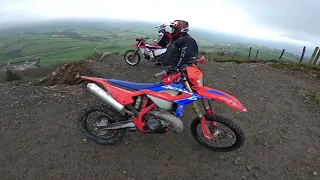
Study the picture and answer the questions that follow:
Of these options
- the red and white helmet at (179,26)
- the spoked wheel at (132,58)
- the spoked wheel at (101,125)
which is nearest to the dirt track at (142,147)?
the spoked wheel at (101,125)

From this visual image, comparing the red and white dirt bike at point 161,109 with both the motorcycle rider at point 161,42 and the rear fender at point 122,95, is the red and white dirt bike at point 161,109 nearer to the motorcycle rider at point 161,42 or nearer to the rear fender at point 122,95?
the rear fender at point 122,95

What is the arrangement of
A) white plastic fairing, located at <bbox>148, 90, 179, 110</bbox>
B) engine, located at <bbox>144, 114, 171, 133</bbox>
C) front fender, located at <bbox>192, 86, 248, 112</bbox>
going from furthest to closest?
engine, located at <bbox>144, 114, 171, 133</bbox>, white plastic fairing, located at <bbox>148, 90, 179, 110</bbox>, front fender, located at <bbox>192, 86, 248, 112</bbox>

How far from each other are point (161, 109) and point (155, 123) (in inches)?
11.5

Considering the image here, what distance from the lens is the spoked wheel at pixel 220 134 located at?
13.3ft

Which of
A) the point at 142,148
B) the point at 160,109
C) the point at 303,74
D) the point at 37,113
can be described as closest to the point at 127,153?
the point at 142,148

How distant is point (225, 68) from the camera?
31.7 ft

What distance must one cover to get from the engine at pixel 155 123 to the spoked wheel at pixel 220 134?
27.8 inches

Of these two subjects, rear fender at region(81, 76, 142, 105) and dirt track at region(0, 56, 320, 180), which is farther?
rear fender at region(81, 76, 142, 105)

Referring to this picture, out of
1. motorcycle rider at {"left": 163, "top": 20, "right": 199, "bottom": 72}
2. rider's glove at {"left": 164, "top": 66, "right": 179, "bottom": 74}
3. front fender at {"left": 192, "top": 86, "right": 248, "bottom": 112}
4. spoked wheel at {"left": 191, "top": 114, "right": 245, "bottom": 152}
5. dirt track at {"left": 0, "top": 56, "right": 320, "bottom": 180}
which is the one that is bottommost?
dirt track at {"left": 0, "top": 56, "right": 320, "bottom": 180}

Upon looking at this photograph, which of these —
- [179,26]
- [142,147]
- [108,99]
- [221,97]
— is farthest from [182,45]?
[142,147]

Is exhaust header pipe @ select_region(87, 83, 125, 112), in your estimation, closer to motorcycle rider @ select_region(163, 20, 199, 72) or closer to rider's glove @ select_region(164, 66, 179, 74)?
rider's glove @ select_region(164, 66, 179, 74)

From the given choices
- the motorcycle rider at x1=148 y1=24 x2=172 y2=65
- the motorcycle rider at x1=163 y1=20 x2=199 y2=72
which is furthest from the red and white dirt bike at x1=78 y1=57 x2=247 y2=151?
the motorcycle rider at x1=148 y1=24 x2=172 y2=65

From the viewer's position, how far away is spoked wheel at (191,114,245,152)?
4062mm

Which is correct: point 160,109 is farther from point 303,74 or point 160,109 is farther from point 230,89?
point 303,74
